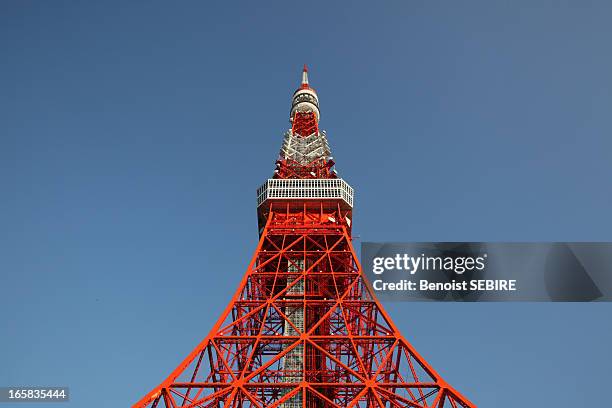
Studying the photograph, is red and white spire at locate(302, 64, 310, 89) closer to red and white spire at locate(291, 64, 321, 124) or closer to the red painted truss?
red and white spire at locate(291, 64, 321, 124)

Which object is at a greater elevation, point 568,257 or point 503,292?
point 568,257

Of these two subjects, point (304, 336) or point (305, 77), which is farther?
point (305, 77)

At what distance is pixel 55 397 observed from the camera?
1533 centimetres

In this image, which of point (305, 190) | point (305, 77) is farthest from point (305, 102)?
point (305, 190)

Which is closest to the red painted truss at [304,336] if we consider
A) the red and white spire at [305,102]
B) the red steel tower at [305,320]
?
the red steel tower at [305,320]

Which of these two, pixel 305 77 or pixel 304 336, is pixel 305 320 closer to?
pixel 304 336

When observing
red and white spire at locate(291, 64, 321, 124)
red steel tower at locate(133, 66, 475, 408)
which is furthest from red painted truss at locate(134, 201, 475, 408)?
red and white spire at locate(291, 64, 321, 124)

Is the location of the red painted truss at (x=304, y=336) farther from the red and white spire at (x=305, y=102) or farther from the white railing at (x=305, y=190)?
the red and white spire at (x=305, y=102)

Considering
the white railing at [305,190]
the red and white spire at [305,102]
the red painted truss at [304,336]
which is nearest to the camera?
the red painted truss at [304,336]

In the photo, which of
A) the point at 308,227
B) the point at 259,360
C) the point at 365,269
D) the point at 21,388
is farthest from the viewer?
the point at 308,227

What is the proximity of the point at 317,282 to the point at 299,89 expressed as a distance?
20.3 metres

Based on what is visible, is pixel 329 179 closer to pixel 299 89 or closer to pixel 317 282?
pixel 317 282

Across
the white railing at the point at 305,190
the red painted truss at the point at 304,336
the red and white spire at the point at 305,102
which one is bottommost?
the red painted truss at the point at 304,336

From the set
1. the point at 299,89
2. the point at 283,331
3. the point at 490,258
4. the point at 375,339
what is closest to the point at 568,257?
the point at 490,258
